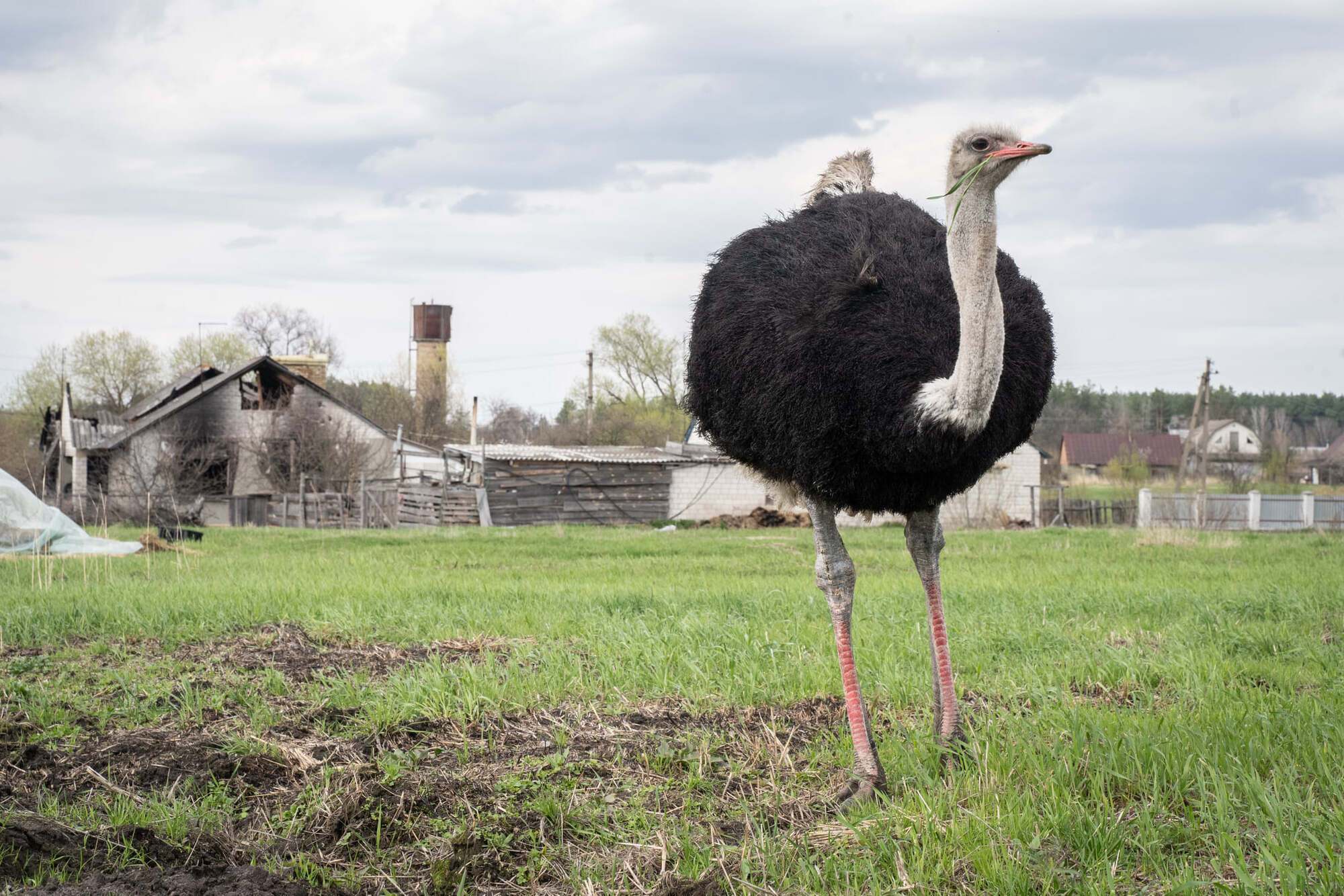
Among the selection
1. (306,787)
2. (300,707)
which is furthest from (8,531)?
(306,787)

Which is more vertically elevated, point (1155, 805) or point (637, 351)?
point (637, 351)

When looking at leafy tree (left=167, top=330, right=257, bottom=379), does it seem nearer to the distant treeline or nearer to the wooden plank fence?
the wooden plank fence

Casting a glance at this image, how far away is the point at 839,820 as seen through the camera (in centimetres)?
409

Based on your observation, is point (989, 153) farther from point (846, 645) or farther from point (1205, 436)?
point (1205, 436)

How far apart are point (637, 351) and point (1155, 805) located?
5750 centimetres

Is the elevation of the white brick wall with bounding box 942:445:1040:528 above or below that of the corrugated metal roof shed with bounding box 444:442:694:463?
below

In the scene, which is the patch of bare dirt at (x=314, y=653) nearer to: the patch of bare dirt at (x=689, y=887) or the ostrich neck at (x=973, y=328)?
the patch of bare dirt at (x=689, y=887)

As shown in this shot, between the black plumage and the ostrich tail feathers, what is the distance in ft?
3.38

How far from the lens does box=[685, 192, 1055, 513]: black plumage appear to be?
4.31 meters

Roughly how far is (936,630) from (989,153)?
199 centimetres

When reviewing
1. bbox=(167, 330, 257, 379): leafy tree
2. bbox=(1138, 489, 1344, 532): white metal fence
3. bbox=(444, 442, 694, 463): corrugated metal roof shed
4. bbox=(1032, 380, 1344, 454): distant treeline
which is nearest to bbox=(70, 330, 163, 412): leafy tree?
bbox=(167, 330, 257, 379): leafy tree

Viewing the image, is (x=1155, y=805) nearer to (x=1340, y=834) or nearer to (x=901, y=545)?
(x=1340, y=834)

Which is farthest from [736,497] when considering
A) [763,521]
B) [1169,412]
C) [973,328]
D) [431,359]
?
[1169,412]

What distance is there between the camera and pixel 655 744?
16.6 feet
